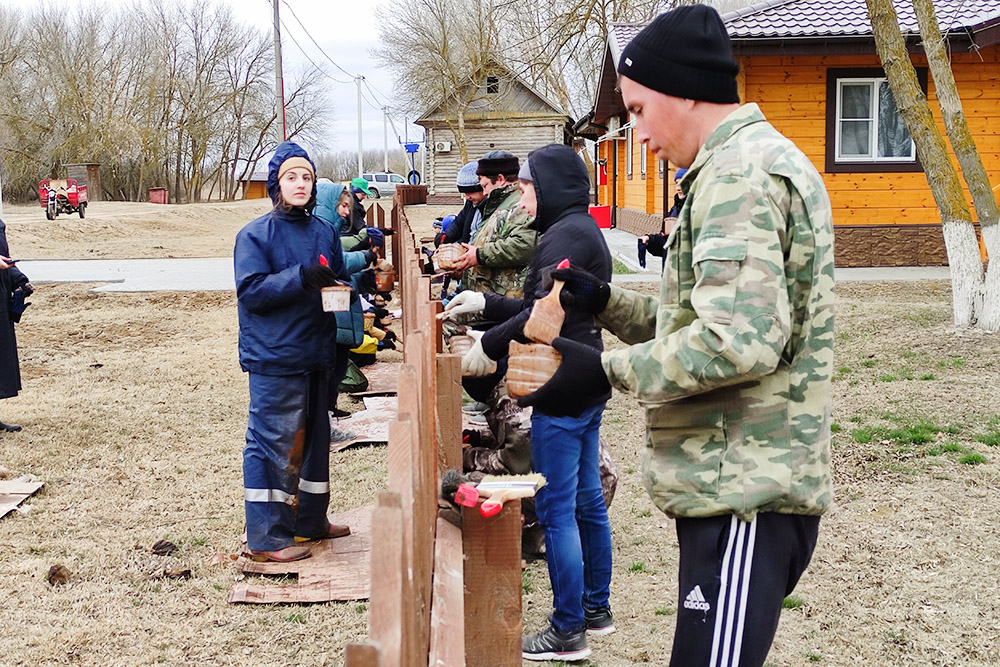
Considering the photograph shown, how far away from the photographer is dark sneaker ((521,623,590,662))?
3.81m

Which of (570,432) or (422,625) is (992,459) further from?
(422,625)

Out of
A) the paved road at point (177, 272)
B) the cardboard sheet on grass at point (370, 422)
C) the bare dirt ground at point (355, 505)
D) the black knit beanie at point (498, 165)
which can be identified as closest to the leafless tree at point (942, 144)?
the bare dirt ground at point (355, 505)

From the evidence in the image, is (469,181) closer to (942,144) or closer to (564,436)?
(564,436)

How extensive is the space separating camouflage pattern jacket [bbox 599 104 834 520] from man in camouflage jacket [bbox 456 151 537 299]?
371 cm

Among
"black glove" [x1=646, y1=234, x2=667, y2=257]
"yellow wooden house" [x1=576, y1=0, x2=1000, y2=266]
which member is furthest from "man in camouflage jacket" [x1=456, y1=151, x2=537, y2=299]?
"yellow wooden house" [x1=576, y1=0, x2=1000, y2=266]

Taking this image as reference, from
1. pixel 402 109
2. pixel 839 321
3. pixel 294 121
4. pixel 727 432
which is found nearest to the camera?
pixel 727 432

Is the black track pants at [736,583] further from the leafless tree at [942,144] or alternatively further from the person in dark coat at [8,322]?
the leafless tree at [942,144]

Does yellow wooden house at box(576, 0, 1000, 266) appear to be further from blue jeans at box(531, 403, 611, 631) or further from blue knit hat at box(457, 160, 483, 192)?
blue jeans at box(531, 403, 611, 631)

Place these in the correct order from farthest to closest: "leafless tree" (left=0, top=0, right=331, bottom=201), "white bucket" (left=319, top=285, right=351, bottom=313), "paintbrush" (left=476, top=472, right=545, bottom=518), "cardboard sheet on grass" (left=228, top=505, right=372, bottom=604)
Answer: "leafless tree" (left=0, top=0, right=331, bottom=201) → "white bucket" (left=319, top=285, right=351, bottom=313) → "cardboard sheet on grass" (left=228, top=505, right=372, bottom=604) → "paintbrush" (left=476, top=472, right=545, bottom=518)

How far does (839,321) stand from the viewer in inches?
418

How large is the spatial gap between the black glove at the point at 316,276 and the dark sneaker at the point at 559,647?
1.87 meters

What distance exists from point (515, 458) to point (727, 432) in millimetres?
3037

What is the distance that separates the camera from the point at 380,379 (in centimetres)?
944

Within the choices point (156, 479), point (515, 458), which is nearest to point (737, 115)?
point (515, 458)
